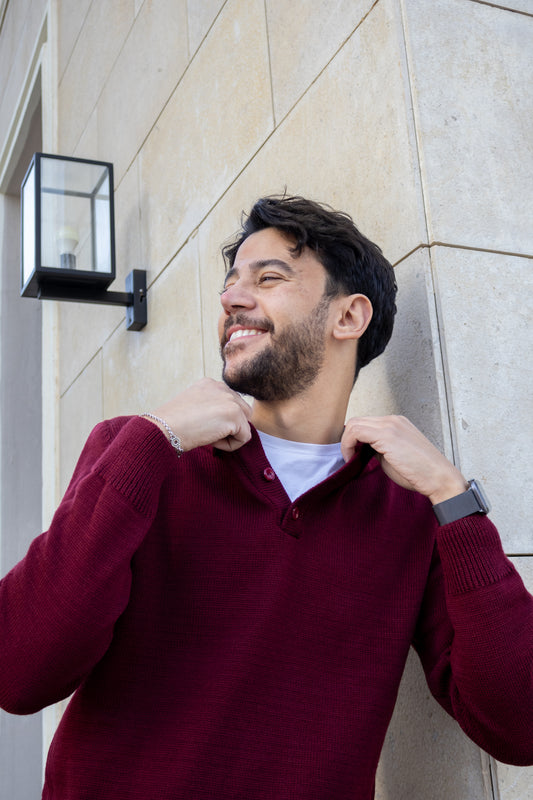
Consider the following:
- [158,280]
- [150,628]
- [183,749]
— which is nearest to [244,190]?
[158,280]

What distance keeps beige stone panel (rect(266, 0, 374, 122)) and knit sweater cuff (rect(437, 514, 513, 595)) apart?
4.32 ft

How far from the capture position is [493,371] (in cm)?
188

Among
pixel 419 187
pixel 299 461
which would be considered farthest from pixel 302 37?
pixel 299 461

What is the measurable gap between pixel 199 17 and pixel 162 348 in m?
1.23

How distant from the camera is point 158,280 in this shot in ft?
11.6

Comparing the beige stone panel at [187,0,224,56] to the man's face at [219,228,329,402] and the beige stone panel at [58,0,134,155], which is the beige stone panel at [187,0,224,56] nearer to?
the beige stone panel at [58,0,134,155]

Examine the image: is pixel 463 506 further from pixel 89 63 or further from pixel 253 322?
pixel 89 63

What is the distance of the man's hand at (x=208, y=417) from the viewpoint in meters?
1.57

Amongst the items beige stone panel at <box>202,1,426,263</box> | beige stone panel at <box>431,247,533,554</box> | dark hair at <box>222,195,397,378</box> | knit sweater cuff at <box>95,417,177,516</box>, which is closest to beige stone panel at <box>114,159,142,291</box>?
beige stone panel at <box>202,1,426,263</box>

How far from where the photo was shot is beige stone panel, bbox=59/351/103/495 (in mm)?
4273

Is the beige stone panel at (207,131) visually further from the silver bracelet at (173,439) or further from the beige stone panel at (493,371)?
the silver bracelet at (173,439)

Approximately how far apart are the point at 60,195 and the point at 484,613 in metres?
2.74

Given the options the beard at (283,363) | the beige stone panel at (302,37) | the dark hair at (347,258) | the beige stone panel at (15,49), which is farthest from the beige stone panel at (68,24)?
the beard at (283,363)

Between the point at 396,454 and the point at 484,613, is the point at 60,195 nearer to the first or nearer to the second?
the point at 396,454
